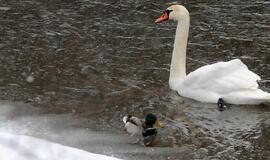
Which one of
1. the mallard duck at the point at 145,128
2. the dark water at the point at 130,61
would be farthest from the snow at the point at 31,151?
the mallard duck at the point at 145,128

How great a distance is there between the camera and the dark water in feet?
26.8

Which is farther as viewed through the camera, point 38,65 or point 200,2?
point 200,2

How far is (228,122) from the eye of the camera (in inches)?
334

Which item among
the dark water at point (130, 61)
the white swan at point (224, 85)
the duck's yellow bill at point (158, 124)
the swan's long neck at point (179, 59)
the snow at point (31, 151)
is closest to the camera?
the snow at point (31, 151)

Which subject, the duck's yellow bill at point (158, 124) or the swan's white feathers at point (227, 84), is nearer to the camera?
the duck's yellow bill at point (158, 124)

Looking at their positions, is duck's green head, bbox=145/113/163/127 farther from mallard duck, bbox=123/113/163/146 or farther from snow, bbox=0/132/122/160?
snow, bbox=0/132/122/160

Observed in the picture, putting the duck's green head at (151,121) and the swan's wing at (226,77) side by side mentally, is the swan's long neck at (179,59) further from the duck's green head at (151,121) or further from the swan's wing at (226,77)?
the duck's green head at (151,121)

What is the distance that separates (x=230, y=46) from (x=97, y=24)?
294 centimetres

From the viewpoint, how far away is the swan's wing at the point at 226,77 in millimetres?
9008

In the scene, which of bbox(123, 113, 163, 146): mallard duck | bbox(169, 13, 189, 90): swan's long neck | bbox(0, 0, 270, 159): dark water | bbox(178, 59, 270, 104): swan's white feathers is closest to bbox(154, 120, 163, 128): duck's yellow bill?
bbox(123, 113, 163, 146): mallard duck

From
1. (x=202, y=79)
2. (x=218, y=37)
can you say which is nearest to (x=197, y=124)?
(x=202, y=79)

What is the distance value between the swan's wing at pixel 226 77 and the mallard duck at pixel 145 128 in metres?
1.60

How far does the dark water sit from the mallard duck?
0.75ft

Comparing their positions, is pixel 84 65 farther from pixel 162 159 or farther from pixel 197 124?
pixel 162 159
